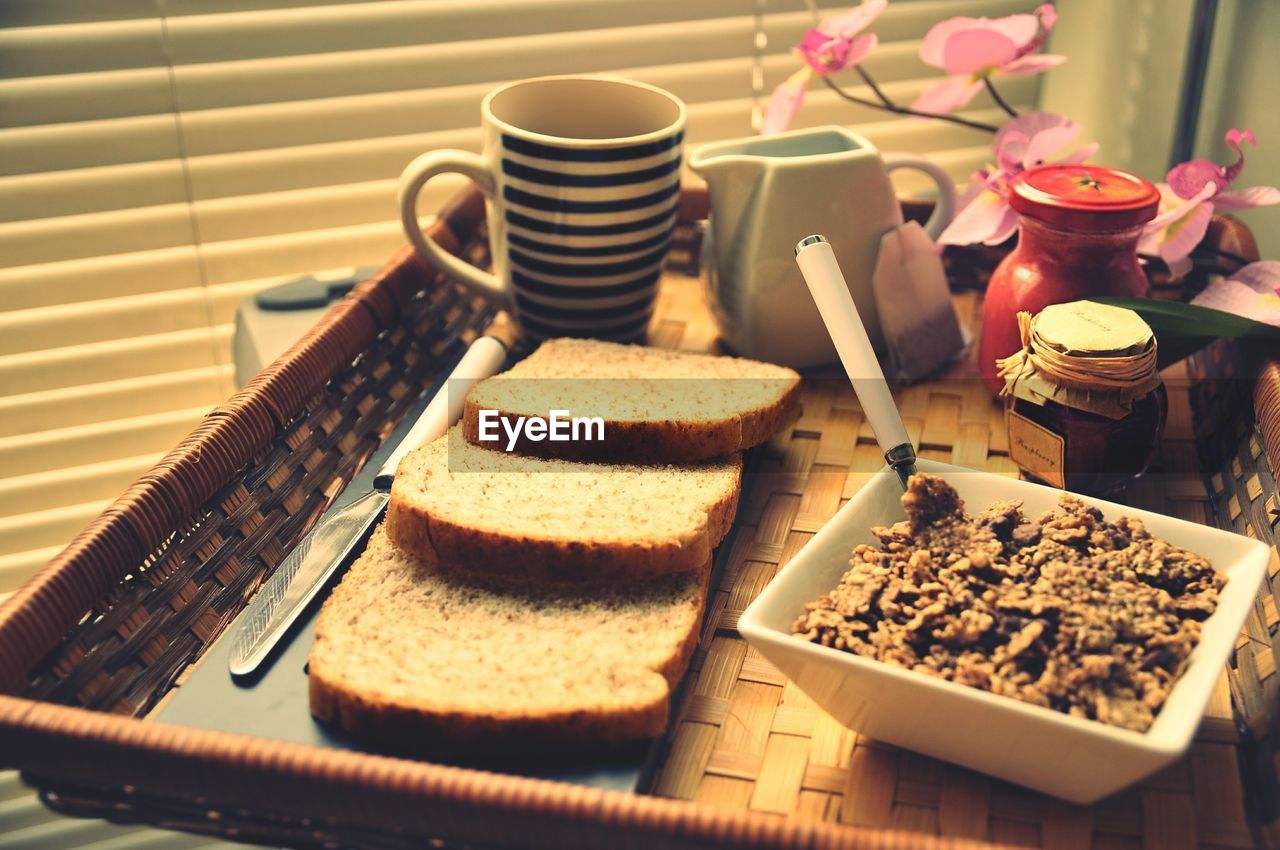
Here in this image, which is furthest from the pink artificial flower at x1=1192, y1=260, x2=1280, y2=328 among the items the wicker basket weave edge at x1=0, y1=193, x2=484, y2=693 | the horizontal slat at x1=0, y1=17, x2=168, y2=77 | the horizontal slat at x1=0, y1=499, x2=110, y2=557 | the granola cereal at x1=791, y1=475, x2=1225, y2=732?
the horizontal slat at x1=0, y1=499, x2=110, y2=557

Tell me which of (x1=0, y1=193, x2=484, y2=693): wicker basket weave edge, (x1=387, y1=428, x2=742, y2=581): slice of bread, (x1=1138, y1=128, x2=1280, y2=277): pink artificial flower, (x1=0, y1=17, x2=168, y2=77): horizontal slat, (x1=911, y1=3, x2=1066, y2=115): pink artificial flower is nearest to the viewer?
(x1=0, y1=193, x2=484, y2=693): wicker basket weave edge

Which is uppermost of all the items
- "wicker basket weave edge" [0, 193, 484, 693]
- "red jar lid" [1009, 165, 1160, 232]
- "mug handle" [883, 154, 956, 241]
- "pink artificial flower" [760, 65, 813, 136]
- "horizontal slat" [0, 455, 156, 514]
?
"pink artificial flower" [760, 65, 813, 136]

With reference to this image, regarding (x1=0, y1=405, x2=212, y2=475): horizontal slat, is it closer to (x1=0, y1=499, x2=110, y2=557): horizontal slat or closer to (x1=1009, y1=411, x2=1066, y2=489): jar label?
(x1=0, y1=499, x2=110, y2=557): horizontal slat

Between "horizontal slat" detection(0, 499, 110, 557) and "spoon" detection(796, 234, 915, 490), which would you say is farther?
"horizontal slat" detection(0, 499, 110, 557)

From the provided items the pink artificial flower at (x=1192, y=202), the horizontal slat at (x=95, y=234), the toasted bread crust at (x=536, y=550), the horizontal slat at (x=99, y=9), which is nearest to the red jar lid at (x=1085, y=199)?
the pink artificial flower at (x=1192, y=202)

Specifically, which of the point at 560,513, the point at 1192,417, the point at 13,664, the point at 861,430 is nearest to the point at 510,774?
the point at 560,513

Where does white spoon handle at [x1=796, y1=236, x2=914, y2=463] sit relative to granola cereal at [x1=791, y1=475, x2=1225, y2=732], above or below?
above

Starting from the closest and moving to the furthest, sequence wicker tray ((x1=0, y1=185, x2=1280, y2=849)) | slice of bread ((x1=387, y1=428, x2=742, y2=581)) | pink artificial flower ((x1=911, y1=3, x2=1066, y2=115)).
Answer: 1. wicker tray ((x1=0, y1=185, x2=1280, y2=849))
2. slice of bread ((x1=387, y1=428, x2=742, y2=581))
3. pink artificial flower ((x1=911, y1=3, x2=1066, y2=115))
